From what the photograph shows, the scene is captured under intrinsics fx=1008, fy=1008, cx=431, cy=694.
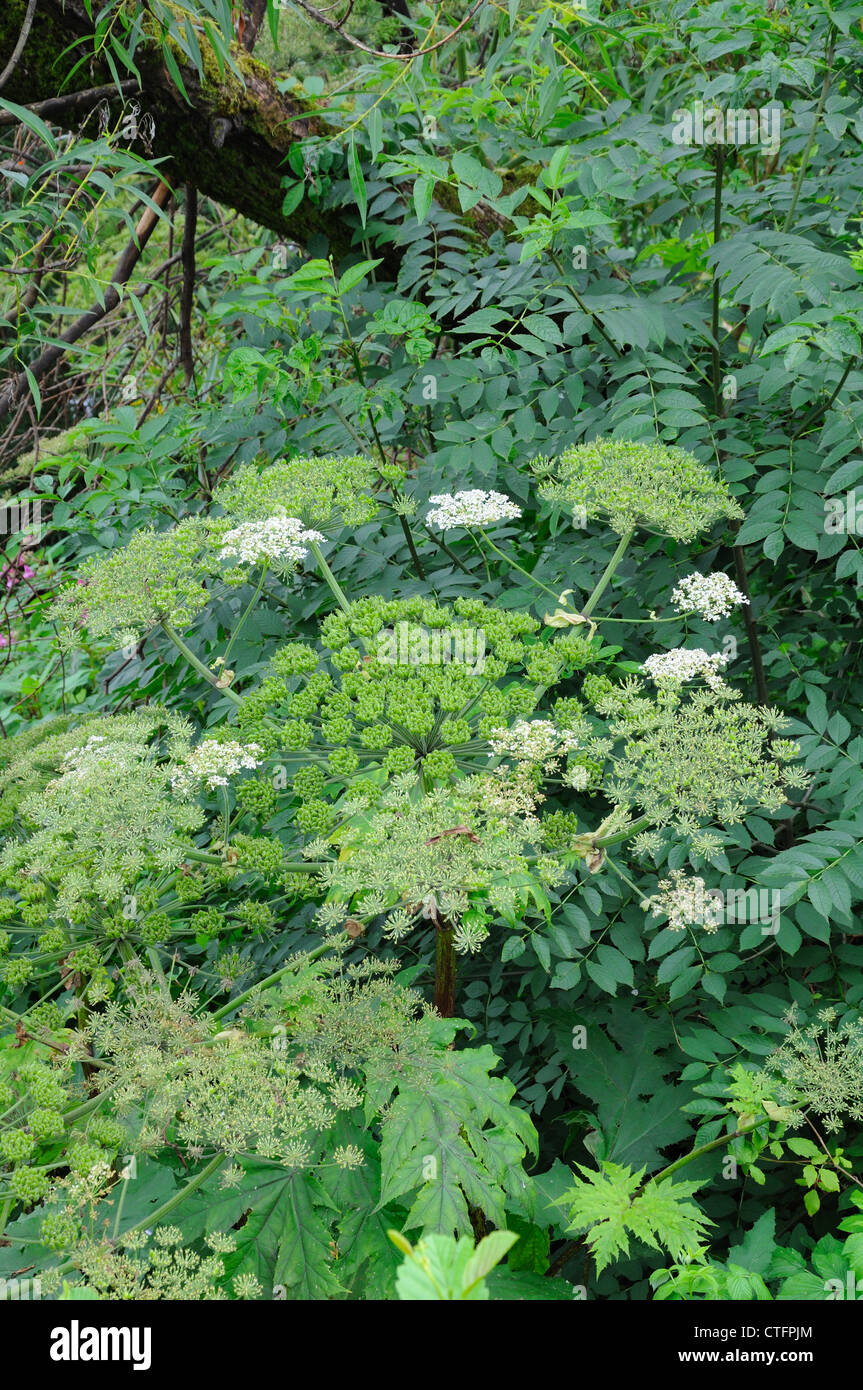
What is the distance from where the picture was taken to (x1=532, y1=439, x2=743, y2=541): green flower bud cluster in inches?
109

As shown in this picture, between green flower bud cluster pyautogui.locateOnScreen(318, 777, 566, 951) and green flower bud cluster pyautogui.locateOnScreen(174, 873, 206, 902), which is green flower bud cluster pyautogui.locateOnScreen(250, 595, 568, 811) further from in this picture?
green flower bud cluster pyautogui.locateOnScreen(174, 873, 206, 902)

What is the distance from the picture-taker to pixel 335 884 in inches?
91.3

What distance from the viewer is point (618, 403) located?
131 inches

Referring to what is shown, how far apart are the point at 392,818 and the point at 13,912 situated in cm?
Answer: 119

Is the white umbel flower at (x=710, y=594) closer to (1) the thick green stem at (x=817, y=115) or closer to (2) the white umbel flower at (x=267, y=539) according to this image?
(2) the white umbel flower at (x=267, y=539)

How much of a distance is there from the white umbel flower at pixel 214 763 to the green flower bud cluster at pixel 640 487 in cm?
111

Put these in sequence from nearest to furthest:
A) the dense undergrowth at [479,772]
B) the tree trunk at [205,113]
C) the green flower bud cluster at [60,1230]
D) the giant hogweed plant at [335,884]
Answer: the green flower bud cluster at [60,1230] < the giant hogweed plant at [335,884] < the dense undergrowth at [479,772] < the tree trunk at [205,113]

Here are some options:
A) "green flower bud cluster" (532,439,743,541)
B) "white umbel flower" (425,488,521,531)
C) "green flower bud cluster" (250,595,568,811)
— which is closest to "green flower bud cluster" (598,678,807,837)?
"green flower bud cluster" (250,595,568,811)

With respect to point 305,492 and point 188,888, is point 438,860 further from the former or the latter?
point 305,492

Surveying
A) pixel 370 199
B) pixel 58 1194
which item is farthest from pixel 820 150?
pixel 58 1194

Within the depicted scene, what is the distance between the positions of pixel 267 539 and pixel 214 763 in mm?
713

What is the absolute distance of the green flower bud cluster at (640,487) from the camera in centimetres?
277

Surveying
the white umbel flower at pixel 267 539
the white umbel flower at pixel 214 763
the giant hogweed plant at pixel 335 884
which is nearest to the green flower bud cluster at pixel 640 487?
the giant hogweed plant at pixel 335 884

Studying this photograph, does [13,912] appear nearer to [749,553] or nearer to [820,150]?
[749,553]
